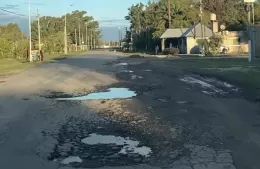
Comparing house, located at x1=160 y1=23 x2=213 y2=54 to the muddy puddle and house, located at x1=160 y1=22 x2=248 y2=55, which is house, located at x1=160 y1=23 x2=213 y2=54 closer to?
house, located at x1=160 y1=22 x2=248 y2=55

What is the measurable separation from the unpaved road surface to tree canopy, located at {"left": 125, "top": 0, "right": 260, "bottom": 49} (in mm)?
76056

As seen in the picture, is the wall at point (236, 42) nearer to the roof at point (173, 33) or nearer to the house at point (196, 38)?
the house at point (196, 38)

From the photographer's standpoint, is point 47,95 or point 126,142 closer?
point 126,142

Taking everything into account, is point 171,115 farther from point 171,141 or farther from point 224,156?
point 224,156

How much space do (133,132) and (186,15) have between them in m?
94.0

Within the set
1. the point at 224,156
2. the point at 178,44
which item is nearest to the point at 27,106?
the point at 224,156

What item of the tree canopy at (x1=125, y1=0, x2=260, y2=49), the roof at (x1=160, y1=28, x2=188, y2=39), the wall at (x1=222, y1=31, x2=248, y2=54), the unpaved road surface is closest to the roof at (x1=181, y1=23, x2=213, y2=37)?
the roof at (x1=160, y1=28, x2=188, y2=39)

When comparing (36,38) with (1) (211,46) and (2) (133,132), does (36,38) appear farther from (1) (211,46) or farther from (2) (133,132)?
(2) (133,132)

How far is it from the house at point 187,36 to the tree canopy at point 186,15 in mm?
5409

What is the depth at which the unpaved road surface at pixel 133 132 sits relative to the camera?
7891mm

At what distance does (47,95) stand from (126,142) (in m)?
9.51

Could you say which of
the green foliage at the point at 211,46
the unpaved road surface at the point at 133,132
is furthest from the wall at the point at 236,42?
the unpaved road surface at the point at 133,132

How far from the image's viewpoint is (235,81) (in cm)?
Result: 2325

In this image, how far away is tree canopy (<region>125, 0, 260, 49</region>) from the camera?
322 ft
